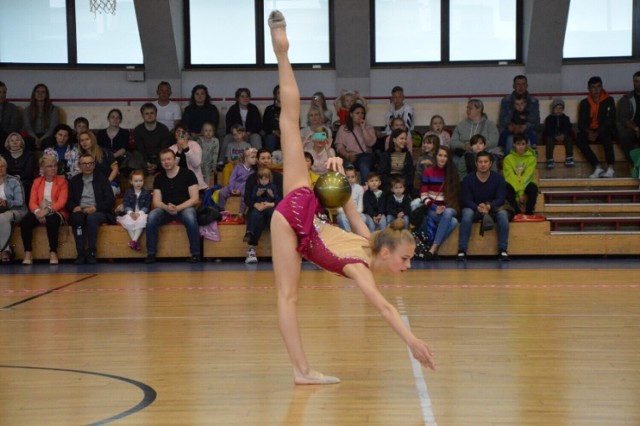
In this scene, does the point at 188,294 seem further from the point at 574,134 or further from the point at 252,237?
the point at 574,134

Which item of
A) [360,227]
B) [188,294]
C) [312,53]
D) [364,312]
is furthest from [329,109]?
[360,227]

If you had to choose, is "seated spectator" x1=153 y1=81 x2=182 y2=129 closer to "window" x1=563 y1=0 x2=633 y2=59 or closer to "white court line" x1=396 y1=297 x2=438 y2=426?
"window" x1=563 y1=0 x2=633 y2=59

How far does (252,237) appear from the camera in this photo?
44.3 ft

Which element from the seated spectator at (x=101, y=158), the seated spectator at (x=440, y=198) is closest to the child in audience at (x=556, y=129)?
the seated spectator at (x=440, y=198)

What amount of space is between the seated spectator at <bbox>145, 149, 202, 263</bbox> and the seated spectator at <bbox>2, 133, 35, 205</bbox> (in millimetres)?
2207

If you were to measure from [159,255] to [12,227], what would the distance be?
211 centimetres

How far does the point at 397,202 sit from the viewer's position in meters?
13.7

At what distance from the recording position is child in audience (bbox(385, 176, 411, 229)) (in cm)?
1361

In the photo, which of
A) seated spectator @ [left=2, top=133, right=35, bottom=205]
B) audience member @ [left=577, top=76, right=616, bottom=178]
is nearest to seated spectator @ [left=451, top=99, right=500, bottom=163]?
audience member @ [left=577, top=76, right=616, bottom=178]

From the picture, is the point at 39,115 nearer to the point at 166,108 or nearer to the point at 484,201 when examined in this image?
the point at 166,108

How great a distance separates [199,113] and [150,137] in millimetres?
1068

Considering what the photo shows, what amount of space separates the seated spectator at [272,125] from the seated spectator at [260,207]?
1999mm

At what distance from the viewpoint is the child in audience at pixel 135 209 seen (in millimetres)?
13773

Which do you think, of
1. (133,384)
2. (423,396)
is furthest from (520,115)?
(133,384)
